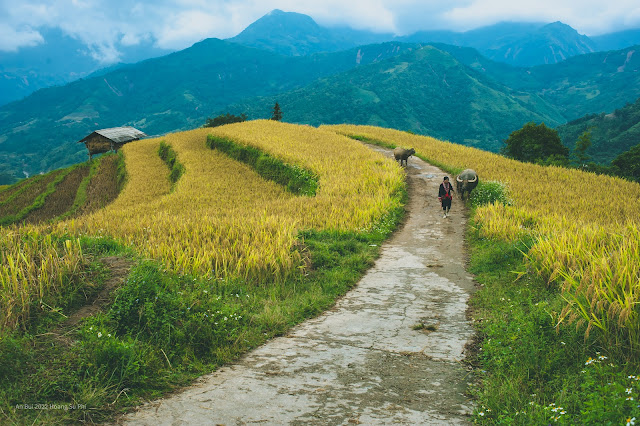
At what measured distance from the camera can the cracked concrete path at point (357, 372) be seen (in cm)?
352

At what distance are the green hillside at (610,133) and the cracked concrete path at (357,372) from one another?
328ft

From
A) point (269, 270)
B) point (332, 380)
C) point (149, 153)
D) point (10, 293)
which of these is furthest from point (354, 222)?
point (149, 153)

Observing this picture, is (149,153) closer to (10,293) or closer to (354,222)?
(354,222)

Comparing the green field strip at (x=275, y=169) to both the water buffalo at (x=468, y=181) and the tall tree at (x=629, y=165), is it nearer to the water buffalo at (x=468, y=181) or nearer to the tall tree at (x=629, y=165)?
the water buffalo at (x=468, y=181)

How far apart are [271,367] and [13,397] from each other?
7.79 ft

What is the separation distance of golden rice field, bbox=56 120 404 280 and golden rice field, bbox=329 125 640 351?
4372mm

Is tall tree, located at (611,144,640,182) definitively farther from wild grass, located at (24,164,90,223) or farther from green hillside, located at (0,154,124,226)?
wild grass, located at (24,164,90,223)

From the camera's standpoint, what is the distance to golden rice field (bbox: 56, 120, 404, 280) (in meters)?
7.54

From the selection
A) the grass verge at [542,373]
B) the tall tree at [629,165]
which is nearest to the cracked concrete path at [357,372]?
the grass verge at [542,373]

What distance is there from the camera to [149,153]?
122ft

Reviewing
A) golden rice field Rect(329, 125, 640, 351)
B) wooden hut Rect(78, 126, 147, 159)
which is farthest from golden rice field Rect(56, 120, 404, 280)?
wooden hut Rect(78, 126, 147, 159)

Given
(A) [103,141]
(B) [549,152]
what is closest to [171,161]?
(A) [103,141]

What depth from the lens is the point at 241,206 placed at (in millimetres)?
14711

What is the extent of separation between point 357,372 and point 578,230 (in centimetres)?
583
